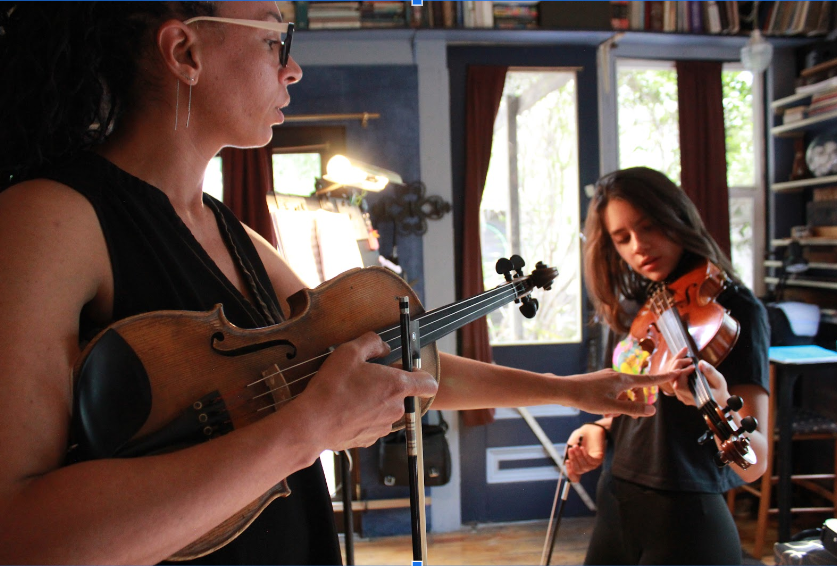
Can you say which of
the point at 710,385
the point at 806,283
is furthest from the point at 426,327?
the point at 806,283

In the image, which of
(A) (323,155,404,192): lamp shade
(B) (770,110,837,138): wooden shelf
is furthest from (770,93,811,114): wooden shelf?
(A) (323,155,404,192): lamp shade

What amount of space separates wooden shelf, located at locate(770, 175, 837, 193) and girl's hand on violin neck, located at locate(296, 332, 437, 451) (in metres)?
3.58

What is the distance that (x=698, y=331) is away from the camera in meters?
1.32

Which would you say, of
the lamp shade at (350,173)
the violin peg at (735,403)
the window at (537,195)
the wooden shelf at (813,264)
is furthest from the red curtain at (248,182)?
the wooden shelf at (813,264)

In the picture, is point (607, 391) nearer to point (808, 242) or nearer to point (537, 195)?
point (537, 195)

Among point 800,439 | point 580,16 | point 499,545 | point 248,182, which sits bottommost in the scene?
point 499,545

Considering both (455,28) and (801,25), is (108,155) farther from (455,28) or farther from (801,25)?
(801,25)

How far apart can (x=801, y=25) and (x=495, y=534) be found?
352 centimetres

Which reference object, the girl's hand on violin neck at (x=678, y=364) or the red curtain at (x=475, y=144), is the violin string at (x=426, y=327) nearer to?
the girl's hand on violin neck at (x=678, y=364)

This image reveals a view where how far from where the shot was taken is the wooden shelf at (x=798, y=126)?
10.8 feet

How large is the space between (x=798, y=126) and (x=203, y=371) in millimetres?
3940

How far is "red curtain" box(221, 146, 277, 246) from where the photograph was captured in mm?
3365

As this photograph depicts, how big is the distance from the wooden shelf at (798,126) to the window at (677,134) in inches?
7.1

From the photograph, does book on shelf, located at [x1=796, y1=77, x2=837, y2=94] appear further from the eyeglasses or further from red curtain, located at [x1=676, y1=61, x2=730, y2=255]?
the eyeglasses
